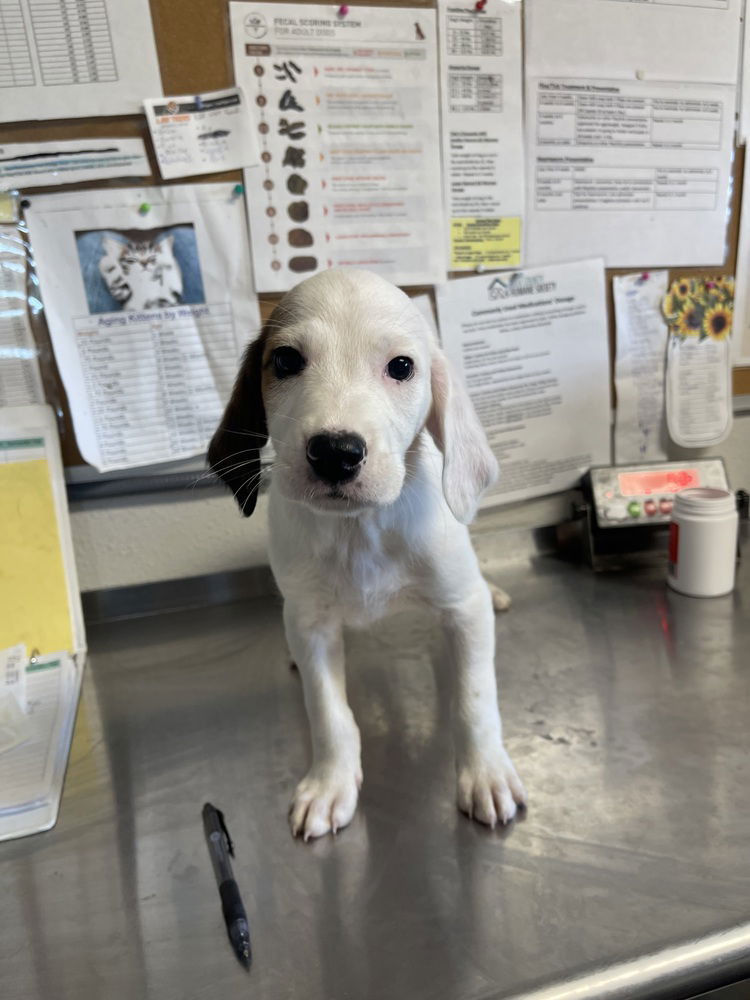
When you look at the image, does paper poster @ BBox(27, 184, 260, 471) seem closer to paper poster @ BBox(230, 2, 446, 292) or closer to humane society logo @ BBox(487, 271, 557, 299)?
paper poster @ BBox(230, 2, 446, 292)

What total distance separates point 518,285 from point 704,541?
1.84 feet

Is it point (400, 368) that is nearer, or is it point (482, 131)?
point (400, 368)

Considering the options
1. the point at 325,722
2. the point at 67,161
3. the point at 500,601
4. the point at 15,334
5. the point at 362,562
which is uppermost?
the point at 67,161

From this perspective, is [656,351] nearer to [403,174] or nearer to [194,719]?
[403,174]

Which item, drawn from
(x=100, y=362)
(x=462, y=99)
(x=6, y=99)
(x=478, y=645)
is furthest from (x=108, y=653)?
(x=462, y=99)

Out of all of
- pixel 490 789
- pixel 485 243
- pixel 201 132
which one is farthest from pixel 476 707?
pixel 201 132

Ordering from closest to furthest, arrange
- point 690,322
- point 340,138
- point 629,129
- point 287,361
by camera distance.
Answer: point 287,361 < point 340,138 < point 629,129 < point 690,322

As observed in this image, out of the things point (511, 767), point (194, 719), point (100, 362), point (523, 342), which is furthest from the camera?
point (523, 342)

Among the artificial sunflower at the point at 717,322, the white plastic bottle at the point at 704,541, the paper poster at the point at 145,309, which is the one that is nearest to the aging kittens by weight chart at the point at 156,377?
the paper poster at the point at 145,309

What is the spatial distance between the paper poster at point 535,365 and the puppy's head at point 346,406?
53cm

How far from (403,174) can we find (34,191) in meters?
0.59

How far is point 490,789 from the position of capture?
0.71 meters

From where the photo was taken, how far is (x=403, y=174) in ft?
3.74

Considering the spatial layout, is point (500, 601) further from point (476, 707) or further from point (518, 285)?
point (518, 285)
